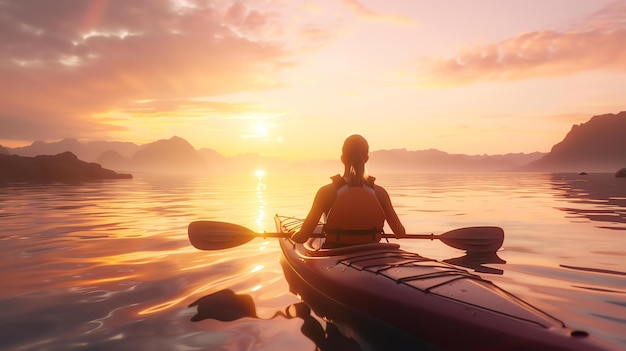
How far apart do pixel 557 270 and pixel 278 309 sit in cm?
523

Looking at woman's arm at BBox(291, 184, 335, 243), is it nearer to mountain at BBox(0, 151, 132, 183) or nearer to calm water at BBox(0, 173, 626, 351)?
calm water at BBox(0, 173, 626, 351)

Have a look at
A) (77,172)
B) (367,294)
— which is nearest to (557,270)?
(367,294)

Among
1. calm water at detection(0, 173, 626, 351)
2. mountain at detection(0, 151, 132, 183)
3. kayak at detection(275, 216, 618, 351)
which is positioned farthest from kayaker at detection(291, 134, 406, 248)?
mountain at detection(0, 151, 132, 183)

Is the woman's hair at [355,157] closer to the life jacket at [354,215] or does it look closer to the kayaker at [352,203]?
the kayaker at [352,203]

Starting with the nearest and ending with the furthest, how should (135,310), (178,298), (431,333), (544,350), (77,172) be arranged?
(544,350) < (431,333) < (135,310) < (178,298) < (77,172)

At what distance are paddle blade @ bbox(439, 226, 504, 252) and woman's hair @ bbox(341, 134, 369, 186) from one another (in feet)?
11.0

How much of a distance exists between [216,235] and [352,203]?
3.49 metres

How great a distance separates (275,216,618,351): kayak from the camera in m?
3.26

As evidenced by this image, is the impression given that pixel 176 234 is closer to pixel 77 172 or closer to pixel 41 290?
pixel 41 290

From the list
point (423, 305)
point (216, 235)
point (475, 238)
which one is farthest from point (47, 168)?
point (423, 305)

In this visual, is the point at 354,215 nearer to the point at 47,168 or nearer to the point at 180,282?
the point at 180,282

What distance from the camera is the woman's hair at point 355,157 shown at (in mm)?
5539

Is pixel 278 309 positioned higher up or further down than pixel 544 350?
further down

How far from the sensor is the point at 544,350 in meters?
3.02
